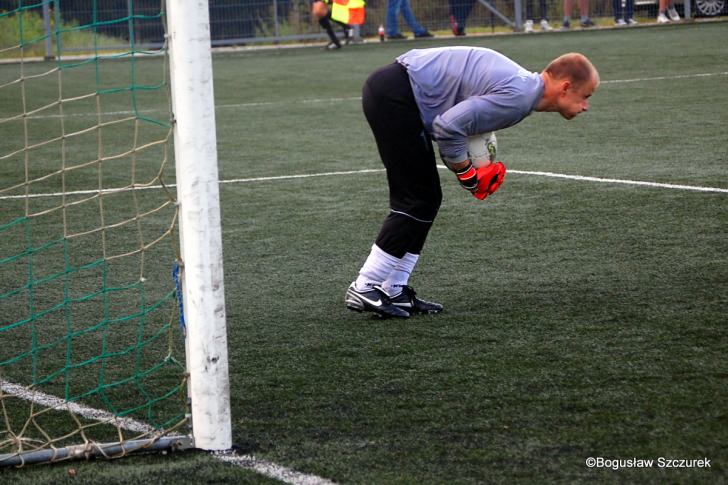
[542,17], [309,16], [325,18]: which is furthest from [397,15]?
[542,17]

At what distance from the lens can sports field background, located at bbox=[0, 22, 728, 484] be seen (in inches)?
139

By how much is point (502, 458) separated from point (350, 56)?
19.1 metres

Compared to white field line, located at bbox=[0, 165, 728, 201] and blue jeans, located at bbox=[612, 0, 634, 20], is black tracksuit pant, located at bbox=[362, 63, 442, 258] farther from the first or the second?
blue jeans, located at bbox=[612, 0, 634, 20]

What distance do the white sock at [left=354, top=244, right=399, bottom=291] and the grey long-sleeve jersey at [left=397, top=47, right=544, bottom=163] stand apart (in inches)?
23.3

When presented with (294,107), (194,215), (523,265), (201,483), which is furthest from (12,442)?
(294,107)

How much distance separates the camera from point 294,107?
578 inches

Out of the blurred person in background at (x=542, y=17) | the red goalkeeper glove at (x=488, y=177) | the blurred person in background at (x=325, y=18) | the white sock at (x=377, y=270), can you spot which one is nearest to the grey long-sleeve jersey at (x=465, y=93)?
the red goalkeeper glove at (x=488, y=177)

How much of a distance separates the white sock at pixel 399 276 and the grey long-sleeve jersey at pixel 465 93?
0.61m

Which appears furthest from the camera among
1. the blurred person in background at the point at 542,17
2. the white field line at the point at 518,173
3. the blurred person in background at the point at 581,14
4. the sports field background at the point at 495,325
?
the blurred person in background at the point at 542,17

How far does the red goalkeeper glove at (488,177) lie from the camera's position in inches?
201

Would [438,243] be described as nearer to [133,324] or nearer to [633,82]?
[133,324]

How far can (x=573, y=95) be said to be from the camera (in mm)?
4926

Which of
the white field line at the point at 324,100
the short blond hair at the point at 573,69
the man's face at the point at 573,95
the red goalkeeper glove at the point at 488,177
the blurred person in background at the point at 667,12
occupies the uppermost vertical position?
the short blond hair at the point at 573,69

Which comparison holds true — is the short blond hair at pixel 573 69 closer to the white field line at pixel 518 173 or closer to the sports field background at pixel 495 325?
the sports field background at pixel 495 325
